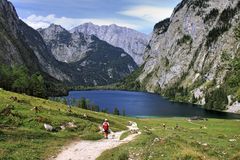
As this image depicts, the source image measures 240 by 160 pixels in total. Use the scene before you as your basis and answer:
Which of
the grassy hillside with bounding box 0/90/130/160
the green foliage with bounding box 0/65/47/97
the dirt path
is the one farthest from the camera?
the green foliage with bounding box 0/65/47/97

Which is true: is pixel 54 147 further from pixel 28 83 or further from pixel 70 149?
pixel 28 83

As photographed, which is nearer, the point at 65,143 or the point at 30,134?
the point at 65,143

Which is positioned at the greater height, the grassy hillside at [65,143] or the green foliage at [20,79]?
the green foliage at [20,79]

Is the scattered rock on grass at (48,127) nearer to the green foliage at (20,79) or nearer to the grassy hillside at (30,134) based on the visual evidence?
the grassy hillside at (30,134)

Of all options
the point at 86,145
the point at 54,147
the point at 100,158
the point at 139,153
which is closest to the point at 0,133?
the point at 54,147

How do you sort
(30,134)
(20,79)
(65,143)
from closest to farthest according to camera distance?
(65,143) → (30,134) → (20,79)

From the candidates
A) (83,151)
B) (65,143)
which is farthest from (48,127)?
(83,151)

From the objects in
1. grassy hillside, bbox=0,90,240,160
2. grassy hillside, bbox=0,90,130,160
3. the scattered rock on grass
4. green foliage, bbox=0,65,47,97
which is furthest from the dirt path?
green foliage, bbox=0,65,47,97

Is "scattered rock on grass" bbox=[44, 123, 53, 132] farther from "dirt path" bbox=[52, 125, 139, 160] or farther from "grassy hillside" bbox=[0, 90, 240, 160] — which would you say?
"dirt path" bbox=[52, 125, 139, 160]

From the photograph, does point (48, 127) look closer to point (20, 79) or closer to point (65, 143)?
point (65, 143)

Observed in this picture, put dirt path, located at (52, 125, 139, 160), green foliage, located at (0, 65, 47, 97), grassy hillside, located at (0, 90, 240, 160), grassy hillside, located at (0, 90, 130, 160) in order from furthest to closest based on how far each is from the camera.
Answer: green foliage, located at (0, 65, 47, 97) < dirt path, located at (52, 125, 139, 160) < grassy hillside, located at (0, 90, 130, 160) < grassy hillside, located at (0, 90, 240, 160)

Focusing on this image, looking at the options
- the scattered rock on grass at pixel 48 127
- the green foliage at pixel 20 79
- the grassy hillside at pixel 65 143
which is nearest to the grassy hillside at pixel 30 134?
the grassy hillside at pixel 65 143

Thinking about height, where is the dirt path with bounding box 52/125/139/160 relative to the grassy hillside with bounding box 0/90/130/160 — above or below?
below

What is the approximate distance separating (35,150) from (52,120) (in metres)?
21.3
